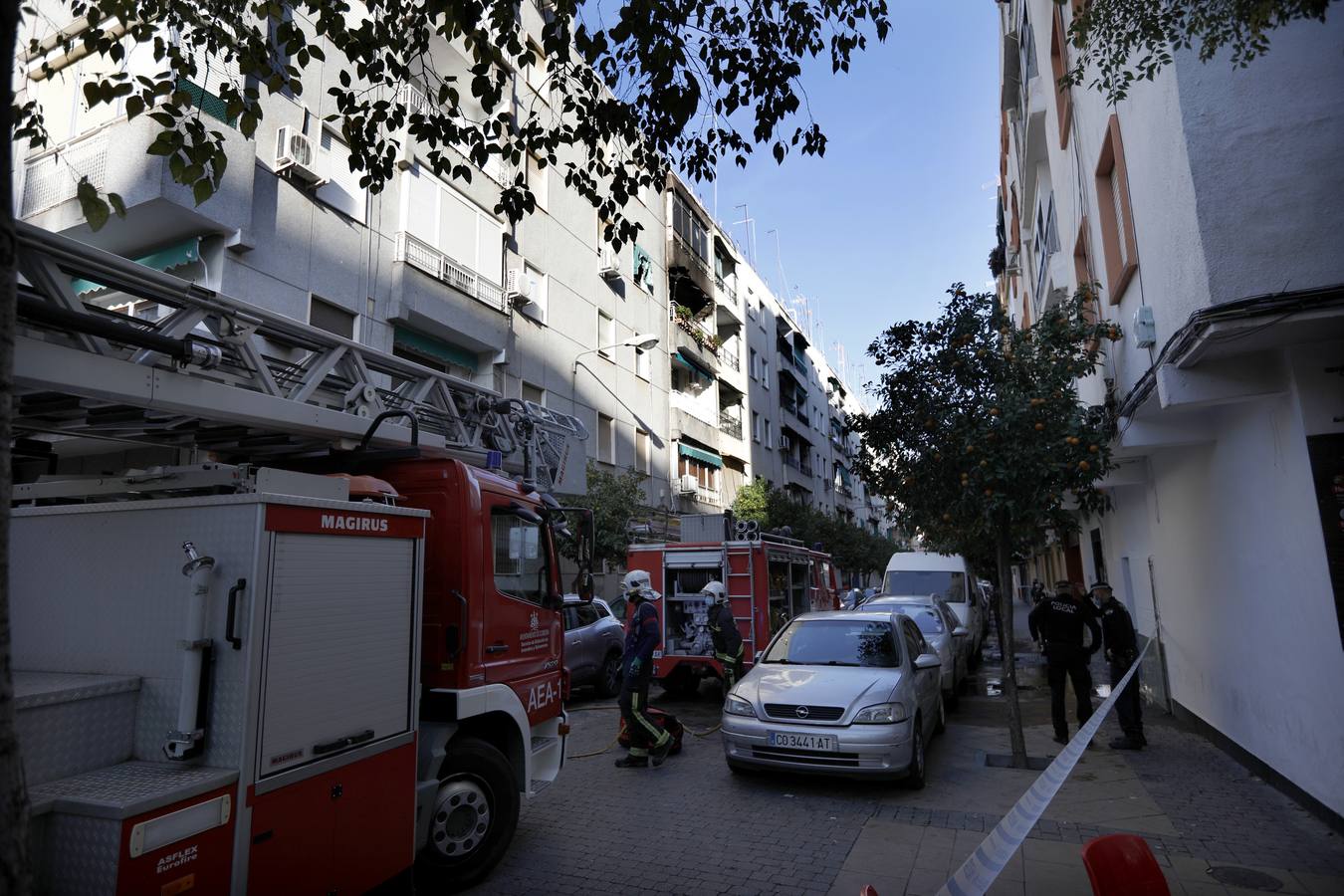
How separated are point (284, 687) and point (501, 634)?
6.14ft

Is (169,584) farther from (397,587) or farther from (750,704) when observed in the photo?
(750,704)

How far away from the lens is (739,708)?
7.43 metres

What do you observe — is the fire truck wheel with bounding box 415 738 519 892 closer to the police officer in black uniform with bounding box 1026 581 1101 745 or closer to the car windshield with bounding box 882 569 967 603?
the police officer in black uniform with bounding box 1026 581 1101 745

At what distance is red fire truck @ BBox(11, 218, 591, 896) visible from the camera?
10.5ft

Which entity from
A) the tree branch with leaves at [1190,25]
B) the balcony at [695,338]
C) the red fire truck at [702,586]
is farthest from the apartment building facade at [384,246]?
the tree branch with leaves at [1190,25]

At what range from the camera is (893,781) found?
287 inches

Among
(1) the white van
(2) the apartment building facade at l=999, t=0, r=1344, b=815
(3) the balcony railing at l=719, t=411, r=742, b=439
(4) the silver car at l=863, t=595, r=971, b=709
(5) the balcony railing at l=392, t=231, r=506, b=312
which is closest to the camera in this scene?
(2) the apartment building facade at l=999, t=0, r=1344, b=815

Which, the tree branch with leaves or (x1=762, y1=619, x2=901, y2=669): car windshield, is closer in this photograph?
the tree branch with leaves

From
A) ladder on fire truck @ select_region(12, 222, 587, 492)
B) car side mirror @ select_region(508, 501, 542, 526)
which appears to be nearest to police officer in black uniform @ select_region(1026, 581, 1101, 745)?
car side mirror @ select_region(508, 501, 542, 526)

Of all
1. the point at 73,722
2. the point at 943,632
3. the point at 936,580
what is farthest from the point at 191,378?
the point at 936,580

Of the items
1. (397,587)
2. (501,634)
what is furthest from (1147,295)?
(397,587)

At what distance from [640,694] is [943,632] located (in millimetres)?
6172

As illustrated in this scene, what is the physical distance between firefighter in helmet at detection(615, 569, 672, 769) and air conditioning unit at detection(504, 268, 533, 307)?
1187 cm

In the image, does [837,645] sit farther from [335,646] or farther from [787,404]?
[787,404]
